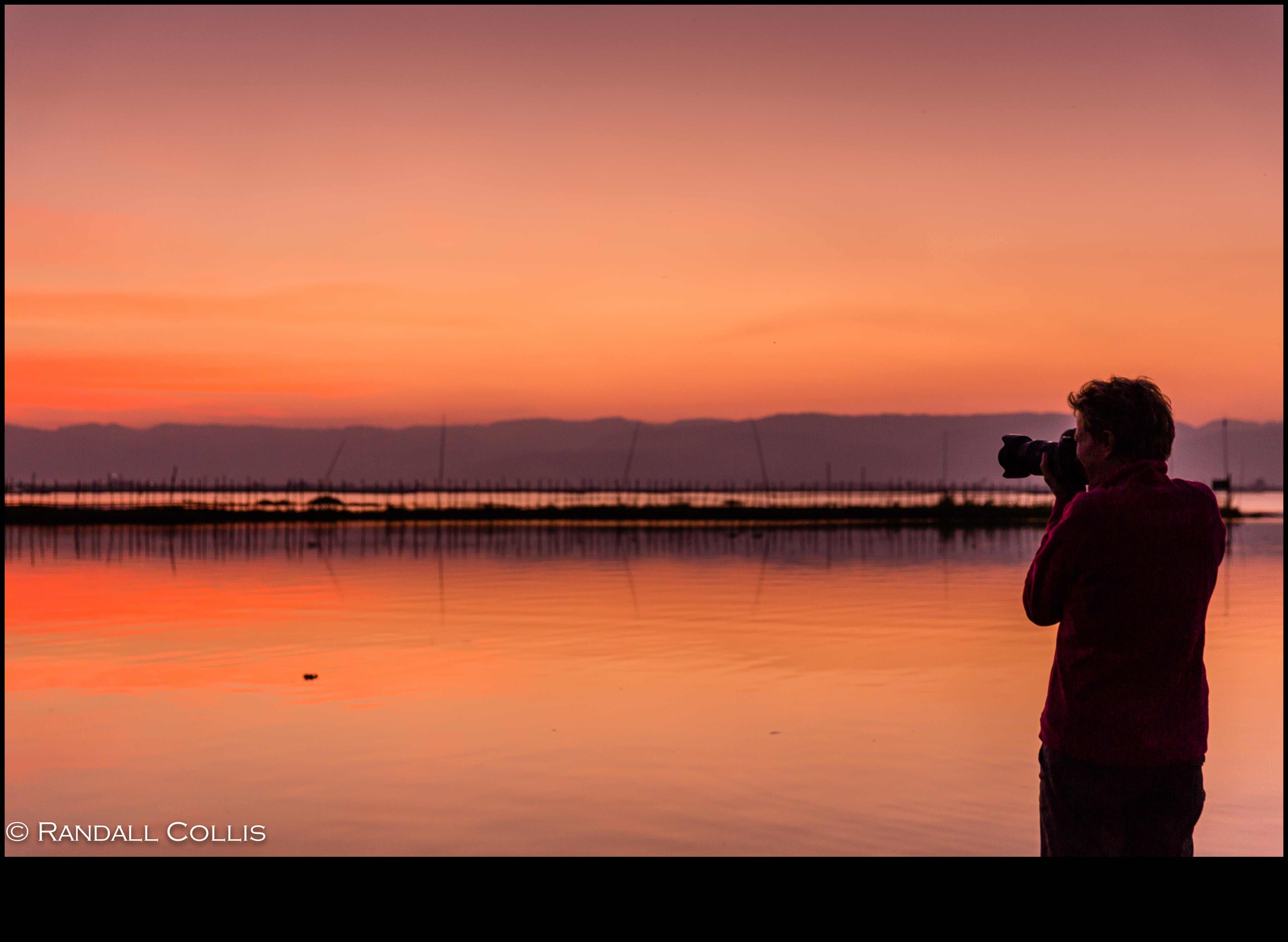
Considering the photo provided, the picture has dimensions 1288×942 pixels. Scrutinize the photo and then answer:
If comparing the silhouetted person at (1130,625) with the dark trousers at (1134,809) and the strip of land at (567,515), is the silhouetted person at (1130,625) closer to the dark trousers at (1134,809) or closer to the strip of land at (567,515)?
the dark trousers at (1134,809)

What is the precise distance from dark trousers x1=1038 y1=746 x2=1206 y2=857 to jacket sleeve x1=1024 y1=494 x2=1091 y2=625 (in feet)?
1.42

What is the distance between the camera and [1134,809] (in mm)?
3172

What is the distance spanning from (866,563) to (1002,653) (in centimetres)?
1668

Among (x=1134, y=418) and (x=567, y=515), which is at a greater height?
(x=1134, y=418)

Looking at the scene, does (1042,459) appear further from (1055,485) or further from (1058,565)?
(1058,565)

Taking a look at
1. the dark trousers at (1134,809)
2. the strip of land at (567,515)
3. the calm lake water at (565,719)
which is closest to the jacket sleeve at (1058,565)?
the dark trousers at (1134,809)

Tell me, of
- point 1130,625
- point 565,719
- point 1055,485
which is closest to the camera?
point 1130,625

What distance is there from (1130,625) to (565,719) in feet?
25.2

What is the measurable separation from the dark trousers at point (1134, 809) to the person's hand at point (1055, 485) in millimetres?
749

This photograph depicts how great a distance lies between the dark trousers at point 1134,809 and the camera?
3164 mm

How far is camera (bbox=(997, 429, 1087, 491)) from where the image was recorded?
342 cm

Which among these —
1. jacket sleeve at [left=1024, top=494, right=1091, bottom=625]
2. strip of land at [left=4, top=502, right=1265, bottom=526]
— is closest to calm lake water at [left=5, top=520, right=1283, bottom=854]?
jacket sleeve at [left=1024, top=494, right=1091, bottom=625]

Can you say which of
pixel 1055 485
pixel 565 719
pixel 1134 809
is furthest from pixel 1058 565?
pixel 565 719
